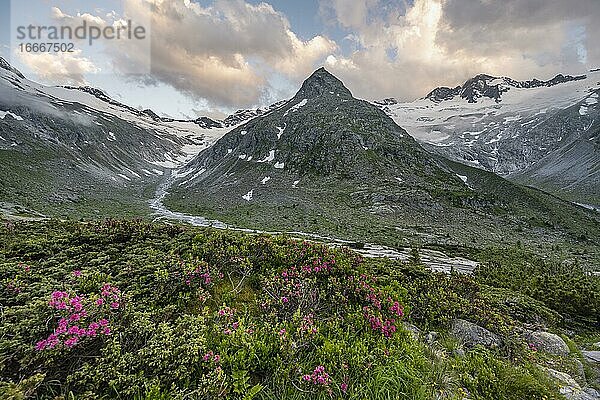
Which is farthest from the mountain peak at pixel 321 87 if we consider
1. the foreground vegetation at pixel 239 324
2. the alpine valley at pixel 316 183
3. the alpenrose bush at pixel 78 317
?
the alpenrose bush at pixel 78 317

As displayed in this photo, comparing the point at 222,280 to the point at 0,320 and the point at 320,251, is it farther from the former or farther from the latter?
the point at 0,320

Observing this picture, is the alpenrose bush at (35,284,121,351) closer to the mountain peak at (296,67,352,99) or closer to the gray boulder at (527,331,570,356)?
the gray boulder at (527,331,570,356)

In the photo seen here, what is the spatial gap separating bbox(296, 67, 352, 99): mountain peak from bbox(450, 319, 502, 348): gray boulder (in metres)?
133

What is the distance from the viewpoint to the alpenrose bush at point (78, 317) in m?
3.95

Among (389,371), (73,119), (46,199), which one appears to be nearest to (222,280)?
(389,371)

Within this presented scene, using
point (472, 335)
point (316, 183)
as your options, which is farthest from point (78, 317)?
point (316, 183)

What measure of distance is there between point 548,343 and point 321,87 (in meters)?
140

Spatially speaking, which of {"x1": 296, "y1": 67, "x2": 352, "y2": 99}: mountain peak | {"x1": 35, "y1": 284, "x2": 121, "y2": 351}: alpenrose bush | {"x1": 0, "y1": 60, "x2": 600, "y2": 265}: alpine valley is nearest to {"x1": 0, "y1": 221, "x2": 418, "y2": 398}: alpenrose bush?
{"x1": 35, "y1": 284, "x2": 121, "y2": 351}: alpenrose bush

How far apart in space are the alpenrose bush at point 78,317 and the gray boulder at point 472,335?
6.98 meters

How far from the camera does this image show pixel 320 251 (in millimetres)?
8586

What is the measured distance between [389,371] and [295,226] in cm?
3750

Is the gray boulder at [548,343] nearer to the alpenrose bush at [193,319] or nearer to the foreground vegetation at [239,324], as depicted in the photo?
the foreground vegetation at [239,324]

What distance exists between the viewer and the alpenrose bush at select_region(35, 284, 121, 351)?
13.0 ft

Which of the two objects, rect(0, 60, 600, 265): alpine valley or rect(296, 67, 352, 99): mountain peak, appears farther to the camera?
rect(296, 67, 352, 99): mountain peak
